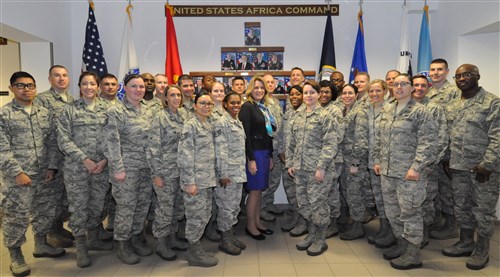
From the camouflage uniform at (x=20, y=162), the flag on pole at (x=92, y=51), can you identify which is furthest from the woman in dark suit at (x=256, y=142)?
the flag on pole at (x=92, y=51)

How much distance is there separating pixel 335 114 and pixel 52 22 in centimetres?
424

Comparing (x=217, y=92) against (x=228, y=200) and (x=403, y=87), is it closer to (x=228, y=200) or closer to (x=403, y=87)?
(x=228, y=200)

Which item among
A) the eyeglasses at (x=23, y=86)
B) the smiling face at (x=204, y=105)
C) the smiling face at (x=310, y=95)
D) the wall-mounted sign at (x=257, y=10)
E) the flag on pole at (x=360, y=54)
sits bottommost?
the smiling face at (x=204, y=105)

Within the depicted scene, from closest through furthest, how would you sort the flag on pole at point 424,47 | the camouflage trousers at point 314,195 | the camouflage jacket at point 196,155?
the camouflage jacket at point 196,155
the camouflage trousers at point 314,195
the flag on pole at point 424,47

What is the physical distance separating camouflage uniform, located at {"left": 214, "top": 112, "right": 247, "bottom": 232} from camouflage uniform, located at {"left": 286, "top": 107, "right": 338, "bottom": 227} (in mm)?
591

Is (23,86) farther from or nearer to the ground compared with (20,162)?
farther from the ground

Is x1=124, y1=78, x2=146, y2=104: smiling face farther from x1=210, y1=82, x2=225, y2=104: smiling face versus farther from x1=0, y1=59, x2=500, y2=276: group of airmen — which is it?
x1=210, y1=82, x2=225, y2=104: smiling face

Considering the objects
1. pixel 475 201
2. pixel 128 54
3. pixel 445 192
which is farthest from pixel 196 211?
pixel 128 54

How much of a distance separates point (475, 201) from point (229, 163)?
2.34 metres

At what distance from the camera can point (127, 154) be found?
312 centimetres

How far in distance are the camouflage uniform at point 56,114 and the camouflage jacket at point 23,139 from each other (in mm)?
133

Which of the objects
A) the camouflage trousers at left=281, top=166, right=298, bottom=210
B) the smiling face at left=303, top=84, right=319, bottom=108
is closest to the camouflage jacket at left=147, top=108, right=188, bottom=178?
the smiling face at left=303, top=84, right=319, bottom=108

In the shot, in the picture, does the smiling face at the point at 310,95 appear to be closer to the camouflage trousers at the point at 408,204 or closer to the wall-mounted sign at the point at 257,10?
the camouflage trousers at the point at 408,204

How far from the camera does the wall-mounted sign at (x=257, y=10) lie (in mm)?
5285
